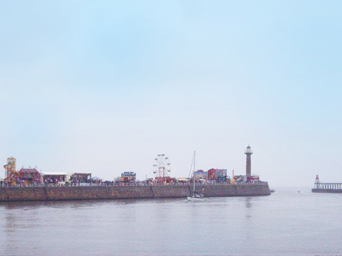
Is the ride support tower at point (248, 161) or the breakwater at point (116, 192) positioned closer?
the breakwater at point (116, 192)

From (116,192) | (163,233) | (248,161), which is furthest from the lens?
(248,161)

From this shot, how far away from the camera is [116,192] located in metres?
109

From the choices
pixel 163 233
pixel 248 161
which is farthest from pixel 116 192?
pixel 248 161

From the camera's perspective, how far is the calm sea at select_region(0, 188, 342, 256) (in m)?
44.4

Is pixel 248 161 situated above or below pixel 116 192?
above

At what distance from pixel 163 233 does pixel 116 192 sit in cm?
5586

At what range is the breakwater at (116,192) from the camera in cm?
9438

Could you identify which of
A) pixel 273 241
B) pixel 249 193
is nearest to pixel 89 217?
pixel 273 241

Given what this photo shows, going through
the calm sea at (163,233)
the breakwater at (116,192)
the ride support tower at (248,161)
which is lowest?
the calm sea at (163,233)

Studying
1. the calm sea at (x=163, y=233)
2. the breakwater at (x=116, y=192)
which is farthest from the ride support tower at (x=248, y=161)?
the calm sea at (x=163, y=233)

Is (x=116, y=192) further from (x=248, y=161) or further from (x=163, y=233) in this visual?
(x=248, y=161)

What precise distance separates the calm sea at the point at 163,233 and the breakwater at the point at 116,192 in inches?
632

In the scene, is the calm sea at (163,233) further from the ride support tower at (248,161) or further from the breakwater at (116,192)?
the ride support tower at (248,161)

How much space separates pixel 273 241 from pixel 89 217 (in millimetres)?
28982
